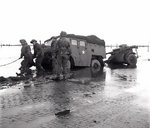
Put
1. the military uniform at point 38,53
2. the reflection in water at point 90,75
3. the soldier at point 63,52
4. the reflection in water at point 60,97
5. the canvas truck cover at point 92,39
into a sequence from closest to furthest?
the reflection in water at point 60,97, the soldier at point 63,52, the reflection in water at point 90,75, the military uniform at point 38,53, the canvas truck cover at point 92,39

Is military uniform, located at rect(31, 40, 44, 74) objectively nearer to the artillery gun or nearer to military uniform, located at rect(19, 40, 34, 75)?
military uniform, located at rect(19, 40, 34, 75)

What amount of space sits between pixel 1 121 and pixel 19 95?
2.68 m

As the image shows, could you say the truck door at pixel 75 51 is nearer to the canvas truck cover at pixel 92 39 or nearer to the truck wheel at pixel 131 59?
the canvas truck cover at pixel 92 39

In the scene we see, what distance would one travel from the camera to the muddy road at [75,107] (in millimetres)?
4852

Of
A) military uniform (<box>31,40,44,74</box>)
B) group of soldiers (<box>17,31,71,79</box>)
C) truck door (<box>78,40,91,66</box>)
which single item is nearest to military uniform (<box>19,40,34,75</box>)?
group of soldiers (<box>17,31,71,79</box>)

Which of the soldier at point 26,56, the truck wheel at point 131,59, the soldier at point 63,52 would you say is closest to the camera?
the soldier at point 63,52

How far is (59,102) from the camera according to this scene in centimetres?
662

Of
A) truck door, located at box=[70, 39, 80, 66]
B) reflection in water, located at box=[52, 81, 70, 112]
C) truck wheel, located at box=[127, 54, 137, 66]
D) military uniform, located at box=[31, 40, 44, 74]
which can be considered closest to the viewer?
reflection in water, located at box=[52, 81, 70, 112]

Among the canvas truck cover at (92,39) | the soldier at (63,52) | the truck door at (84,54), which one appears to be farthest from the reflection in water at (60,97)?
the canvas truck cover at (92,39)

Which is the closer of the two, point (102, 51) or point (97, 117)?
point (97, 117)

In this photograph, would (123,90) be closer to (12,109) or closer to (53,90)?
(53,90)

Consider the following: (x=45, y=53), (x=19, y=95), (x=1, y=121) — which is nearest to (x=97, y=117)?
(x=1, y=121)

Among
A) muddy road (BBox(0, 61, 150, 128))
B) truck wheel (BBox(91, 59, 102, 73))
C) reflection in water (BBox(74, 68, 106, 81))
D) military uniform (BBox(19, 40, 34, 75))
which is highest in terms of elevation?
military uniform (BBox(19, 40, 34, 75))

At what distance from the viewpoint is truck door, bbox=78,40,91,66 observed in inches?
571
